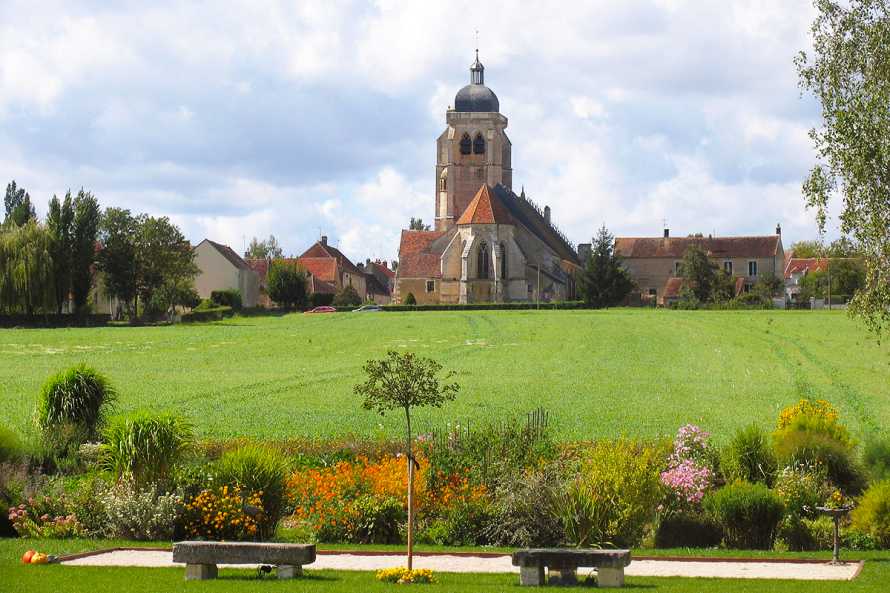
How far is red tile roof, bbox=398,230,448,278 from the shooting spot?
125000mm

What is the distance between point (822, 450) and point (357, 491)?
781 cm

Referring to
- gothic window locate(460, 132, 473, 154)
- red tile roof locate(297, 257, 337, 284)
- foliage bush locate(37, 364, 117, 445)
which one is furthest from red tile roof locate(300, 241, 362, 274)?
foliage bush locate(37, 364, 117, 445)

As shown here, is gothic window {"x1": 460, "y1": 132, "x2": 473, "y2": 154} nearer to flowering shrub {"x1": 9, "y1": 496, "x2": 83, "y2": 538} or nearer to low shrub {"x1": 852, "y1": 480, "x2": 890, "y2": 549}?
flowering shrub {"x1": 9, "y1": 496, "x2": 83, "y2": 538}

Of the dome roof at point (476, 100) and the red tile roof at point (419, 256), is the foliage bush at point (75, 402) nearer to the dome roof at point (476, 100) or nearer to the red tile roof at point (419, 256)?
the red tile roof at point (419, 256)

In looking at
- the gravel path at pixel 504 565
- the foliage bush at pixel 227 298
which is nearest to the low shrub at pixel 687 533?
the gravel path at pixel 504 565

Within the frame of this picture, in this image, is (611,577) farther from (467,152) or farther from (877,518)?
(467,152)

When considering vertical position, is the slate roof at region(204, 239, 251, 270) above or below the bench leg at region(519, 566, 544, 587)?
above

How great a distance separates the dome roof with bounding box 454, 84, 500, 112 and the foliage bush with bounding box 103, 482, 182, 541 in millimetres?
128910

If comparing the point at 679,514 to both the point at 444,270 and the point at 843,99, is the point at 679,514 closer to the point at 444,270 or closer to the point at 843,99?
the point at 843,99

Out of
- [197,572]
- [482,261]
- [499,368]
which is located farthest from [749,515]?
[482,261]

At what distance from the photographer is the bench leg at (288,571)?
47.5 feet

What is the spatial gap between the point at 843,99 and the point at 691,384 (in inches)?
658

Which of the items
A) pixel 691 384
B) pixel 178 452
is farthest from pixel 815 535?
pixel 691 384

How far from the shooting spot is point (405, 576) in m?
13.9
